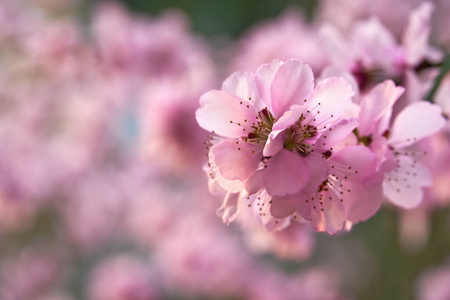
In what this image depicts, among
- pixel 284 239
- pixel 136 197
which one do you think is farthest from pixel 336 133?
pixel 136 197

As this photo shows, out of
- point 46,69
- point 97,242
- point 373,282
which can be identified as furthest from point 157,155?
point 373,282

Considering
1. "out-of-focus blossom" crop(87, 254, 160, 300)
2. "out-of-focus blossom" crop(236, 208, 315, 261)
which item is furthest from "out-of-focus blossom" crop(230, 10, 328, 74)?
"out-of-focus blossom" crop(87, 254, 160, 300)

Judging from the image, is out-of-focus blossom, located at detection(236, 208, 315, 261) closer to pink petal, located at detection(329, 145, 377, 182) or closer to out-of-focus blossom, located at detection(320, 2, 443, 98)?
out-of-focus blossom, located at detection(320, 2, 443, 98)

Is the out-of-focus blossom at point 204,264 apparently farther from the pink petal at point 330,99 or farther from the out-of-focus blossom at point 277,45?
the pink petal at point 330,99

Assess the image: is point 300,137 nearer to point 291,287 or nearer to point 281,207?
point 281,207

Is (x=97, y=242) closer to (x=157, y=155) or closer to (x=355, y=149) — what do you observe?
(x=157, y=155)
